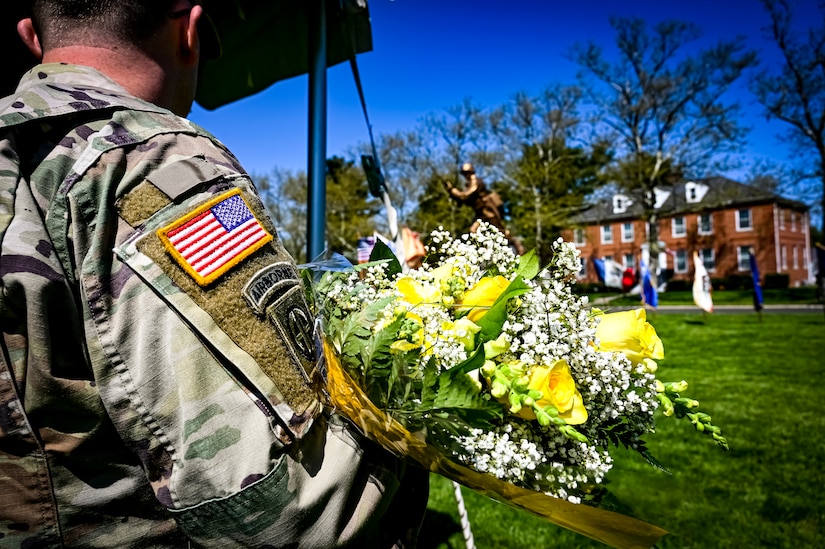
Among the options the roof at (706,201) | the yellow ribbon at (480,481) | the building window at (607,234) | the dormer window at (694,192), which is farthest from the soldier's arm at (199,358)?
the dormer window at (694,192)

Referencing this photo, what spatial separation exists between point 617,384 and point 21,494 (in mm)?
1260

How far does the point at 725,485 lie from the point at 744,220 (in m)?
48.1

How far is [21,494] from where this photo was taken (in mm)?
937

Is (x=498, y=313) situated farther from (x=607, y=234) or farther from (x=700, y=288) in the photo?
(x=607, y=234)

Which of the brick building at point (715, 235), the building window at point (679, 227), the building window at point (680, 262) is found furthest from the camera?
the building window at point (679, 227)

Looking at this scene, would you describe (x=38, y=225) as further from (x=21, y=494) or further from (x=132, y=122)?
(x=21, y=494)

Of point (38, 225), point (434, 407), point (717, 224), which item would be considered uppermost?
point (717, 224)

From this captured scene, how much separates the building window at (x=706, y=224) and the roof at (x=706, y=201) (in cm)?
167

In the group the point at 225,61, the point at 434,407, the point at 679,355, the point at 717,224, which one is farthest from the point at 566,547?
the point at 717,224

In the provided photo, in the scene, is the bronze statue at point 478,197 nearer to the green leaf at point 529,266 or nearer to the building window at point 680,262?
the green leaf at point 529,266

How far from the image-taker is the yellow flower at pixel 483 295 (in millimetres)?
1243

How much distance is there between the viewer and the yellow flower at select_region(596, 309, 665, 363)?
49.2 inches

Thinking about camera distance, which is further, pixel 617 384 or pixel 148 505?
pixel 617 384

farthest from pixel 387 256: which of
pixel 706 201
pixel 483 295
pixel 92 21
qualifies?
pixel 706 201
